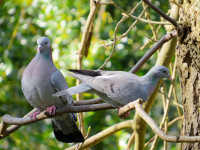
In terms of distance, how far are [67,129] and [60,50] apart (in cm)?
226

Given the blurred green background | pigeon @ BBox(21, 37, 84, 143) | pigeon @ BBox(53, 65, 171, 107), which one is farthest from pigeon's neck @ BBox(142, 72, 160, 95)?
the blurred green background

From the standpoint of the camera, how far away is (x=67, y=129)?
108 inches

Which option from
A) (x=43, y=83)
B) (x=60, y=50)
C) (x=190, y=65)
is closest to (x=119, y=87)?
(x=190, y=65)

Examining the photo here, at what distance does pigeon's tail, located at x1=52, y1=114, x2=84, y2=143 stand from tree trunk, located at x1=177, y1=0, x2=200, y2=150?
0.81 metres

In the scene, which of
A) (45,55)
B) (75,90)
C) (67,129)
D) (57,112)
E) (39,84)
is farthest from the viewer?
(67,129)

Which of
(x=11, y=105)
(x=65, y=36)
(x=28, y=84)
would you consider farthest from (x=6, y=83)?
(x=28, y=84)

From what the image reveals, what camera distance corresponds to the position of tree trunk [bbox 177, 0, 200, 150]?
7.13ft

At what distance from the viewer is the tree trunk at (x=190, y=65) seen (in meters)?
2.17

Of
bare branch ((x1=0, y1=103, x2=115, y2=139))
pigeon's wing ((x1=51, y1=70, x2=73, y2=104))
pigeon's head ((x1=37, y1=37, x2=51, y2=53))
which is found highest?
pigeon's head ((x1=37, y1=37, x2=51, y2=53))

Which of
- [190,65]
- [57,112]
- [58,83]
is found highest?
[190,65]

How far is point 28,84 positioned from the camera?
2.46 meters

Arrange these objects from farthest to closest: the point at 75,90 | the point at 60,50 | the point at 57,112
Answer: the point at 60,50, the point at 57,112, the point at 75,90

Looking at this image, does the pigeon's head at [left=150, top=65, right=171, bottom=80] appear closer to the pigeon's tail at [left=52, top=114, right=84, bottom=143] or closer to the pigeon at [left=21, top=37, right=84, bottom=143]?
the pigeon at [left=21, top=37, right=84, bottom=143]

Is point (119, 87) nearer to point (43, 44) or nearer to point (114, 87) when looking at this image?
point (114, 87)
